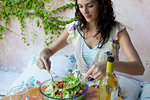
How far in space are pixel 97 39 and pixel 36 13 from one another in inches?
44.5

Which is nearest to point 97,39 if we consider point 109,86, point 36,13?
point 109,86

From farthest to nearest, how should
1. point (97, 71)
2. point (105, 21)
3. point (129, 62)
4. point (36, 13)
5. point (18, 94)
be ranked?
1. point (36, 13)
2. point (105, 21)
3. point (129, 62)
4. point (97, 71)
5. point (18, 94)

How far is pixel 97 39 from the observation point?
138 cm

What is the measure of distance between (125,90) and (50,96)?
0.89 m

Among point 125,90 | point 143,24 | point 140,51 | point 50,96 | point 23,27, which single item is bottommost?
point 125,90

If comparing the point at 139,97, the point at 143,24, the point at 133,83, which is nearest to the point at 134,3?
the point at 143,24

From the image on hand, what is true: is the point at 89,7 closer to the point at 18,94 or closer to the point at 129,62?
the point at 129,62

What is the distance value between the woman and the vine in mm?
640

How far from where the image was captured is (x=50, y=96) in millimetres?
828

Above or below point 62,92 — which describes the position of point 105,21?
above

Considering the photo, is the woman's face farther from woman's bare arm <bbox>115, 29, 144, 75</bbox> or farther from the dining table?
the dining table

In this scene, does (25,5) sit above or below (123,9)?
above

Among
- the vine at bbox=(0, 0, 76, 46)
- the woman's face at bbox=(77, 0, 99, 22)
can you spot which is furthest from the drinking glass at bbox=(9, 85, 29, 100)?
the vine at bbox=(0, 0, 76, 46)

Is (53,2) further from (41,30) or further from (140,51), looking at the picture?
(140,51)
